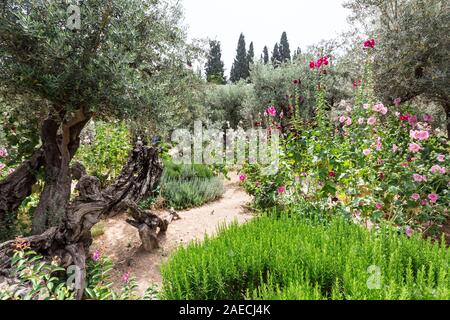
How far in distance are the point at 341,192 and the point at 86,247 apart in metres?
3.66

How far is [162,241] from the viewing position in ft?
14.7

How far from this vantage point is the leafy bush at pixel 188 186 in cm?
623

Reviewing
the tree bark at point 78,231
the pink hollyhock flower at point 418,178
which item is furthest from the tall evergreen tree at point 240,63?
the tree bark at point 78,231

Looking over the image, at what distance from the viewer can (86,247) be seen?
3570 millimetres

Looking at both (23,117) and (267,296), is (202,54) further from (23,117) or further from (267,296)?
(267,296)

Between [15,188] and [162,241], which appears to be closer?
[15,188]

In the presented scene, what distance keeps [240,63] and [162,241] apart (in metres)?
40.8

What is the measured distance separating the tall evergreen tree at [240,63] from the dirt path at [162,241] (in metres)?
36.5

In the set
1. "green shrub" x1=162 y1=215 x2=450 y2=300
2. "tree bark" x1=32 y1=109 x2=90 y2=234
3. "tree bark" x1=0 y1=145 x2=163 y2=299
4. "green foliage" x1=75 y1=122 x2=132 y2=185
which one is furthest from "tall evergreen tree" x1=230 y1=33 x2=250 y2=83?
"green shrub" x1=162 y1=215 x2=450 y2=300

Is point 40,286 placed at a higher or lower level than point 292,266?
lower

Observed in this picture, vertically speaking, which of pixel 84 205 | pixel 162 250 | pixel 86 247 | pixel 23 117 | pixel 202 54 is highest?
pixel 202 54

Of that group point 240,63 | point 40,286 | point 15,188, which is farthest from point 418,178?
point 240,63

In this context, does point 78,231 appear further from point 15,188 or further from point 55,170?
point 15,188
